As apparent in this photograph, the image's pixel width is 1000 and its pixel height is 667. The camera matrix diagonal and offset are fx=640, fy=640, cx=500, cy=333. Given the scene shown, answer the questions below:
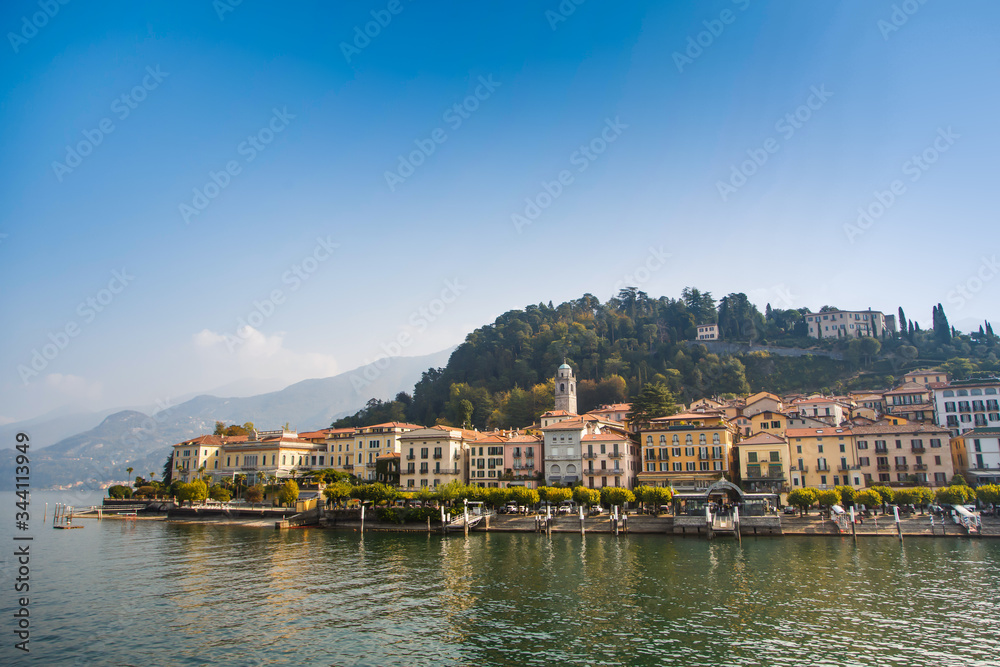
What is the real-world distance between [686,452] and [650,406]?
16623mm

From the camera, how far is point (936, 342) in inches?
5605

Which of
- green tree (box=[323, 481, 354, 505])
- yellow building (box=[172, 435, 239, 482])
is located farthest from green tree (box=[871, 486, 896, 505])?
yellow building (box=[172, 435, 239, 482])

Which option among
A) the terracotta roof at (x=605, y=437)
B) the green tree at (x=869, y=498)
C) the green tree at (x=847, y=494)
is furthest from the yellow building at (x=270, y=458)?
the green tree at (x=869, y=498)

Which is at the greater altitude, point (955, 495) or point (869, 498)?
point (955, 495)

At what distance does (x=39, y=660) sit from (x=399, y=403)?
418 ft

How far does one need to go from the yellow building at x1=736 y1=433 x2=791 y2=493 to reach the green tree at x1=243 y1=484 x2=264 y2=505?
66.6 meters

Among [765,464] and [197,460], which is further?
[197,460]

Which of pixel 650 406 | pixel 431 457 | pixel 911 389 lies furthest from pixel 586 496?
pixel 911 389

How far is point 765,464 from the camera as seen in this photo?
251 ft

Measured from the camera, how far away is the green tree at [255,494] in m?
93.3

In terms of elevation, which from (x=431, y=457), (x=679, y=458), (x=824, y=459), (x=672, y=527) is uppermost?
(x=431, y=457)

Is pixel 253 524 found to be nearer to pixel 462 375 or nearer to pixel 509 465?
pixel 509 465

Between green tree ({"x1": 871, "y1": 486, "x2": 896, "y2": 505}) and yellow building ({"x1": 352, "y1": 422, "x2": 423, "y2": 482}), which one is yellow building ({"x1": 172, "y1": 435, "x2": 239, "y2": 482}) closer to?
yellow building ({"x1": 352, "y1": 422, "x2": 423, "y2": 482})

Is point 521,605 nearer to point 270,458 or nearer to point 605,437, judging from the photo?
point 605,437
